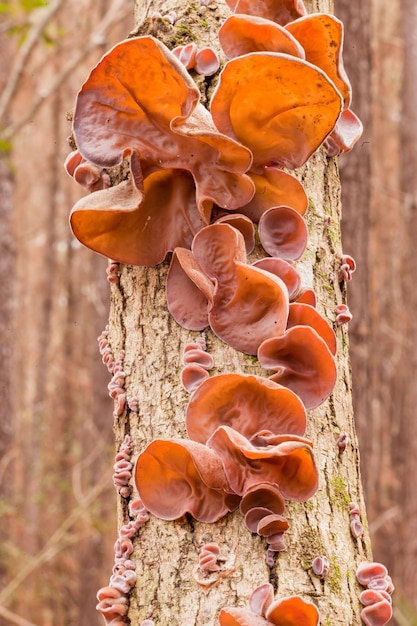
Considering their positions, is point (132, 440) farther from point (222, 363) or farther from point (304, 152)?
point (304, 152)

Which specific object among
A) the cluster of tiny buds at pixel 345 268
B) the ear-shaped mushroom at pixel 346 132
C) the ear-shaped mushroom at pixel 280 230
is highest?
the ear-shaped mushroom at pixel 346 132

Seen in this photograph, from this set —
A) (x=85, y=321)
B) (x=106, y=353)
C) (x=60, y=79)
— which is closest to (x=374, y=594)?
(x=106, y=353)

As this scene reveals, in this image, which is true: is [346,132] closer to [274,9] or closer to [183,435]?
[274,9]

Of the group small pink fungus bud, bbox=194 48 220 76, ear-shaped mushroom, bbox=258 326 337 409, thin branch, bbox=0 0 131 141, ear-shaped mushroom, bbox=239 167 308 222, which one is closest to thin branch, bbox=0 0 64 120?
thin branch, bbox=0 0 131 141

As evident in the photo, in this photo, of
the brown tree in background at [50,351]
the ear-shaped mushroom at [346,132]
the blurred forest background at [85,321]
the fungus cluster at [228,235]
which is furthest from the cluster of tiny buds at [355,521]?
the brown tree in background at [50,351]

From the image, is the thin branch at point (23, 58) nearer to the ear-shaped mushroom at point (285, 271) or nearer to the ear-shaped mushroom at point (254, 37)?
the ear-shaped mushroom at point (254, 37)

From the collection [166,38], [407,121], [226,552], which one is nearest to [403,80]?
[407,121]
